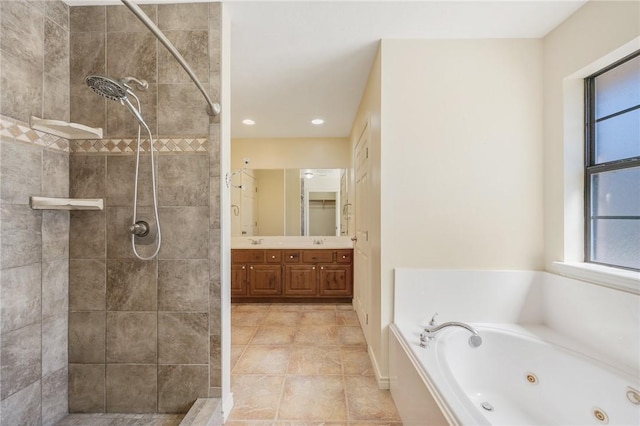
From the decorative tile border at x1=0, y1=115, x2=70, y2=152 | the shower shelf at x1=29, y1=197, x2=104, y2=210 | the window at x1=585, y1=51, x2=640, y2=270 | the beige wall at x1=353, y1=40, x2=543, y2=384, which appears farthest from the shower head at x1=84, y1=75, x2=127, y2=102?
the window at x1=585, y1=51, x2=640, y2=270

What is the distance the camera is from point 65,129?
1421 mm

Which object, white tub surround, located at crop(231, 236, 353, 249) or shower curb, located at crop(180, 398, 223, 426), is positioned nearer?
shower curb, located at crop(180, 398, 223, 426)

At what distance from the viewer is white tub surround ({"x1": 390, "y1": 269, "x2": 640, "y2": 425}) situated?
1.21m

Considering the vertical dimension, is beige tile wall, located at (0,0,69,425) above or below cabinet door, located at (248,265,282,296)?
above

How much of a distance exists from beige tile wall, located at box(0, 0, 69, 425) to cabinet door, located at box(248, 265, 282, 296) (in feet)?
7.12

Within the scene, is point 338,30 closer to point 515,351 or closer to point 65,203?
point 65,203

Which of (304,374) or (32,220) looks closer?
(32,220)

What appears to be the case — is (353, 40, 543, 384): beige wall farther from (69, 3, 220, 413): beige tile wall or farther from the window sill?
(69, 3, 220, 413): beige tile wall

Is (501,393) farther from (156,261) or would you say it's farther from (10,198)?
(10,198)

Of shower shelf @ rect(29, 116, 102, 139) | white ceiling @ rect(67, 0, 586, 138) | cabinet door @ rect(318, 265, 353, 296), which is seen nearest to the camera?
shower shelf @ rect(29, 116, 102, 139)

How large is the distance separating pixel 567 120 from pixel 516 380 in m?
1.66

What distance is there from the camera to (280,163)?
13.4ft

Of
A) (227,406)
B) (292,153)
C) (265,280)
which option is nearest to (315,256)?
(265,280)

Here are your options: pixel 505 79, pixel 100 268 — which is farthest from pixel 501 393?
pixel 100 268
